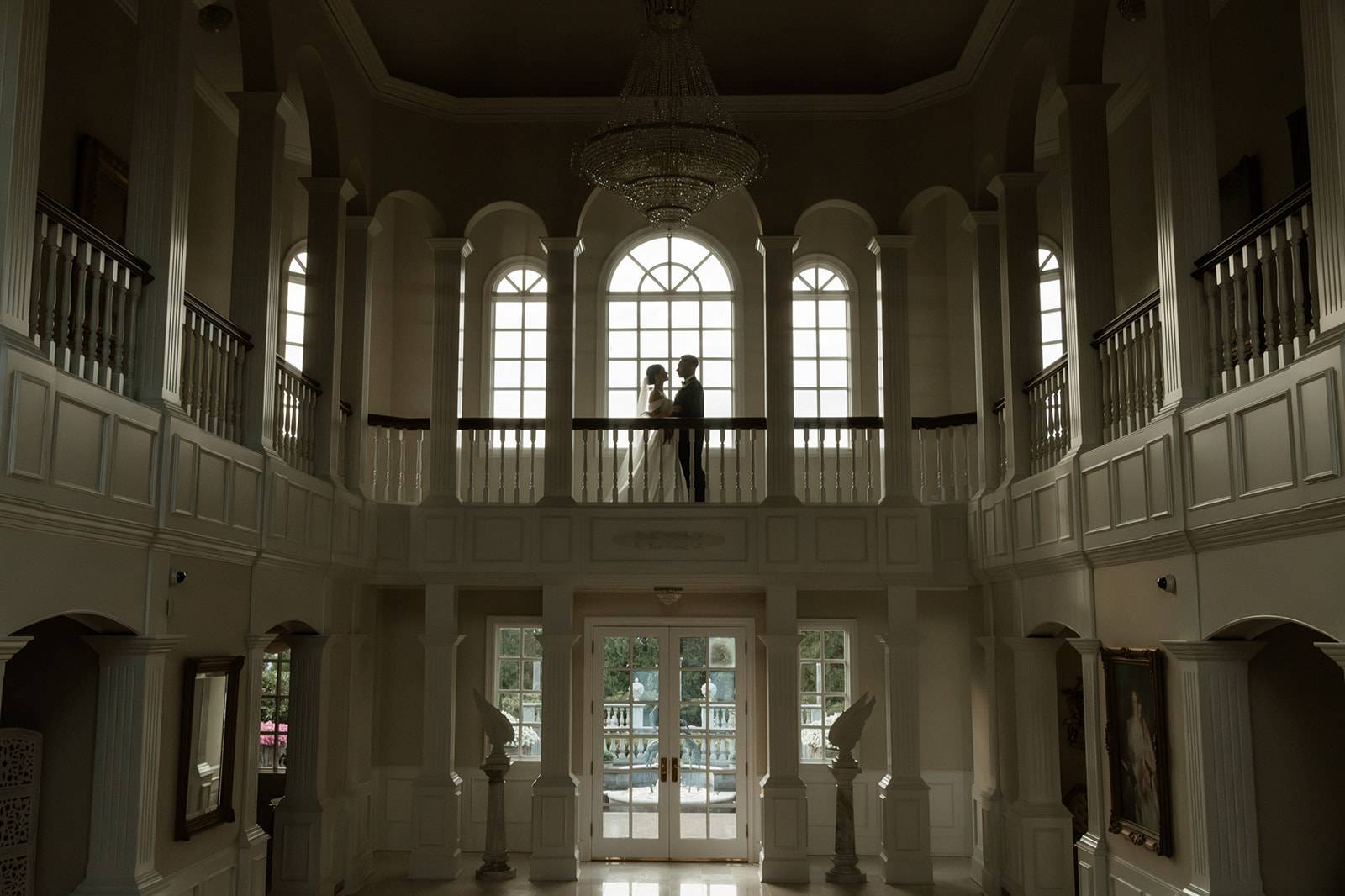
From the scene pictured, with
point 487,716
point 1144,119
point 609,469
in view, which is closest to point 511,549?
point 487,716

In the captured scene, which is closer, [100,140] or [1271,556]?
[1271,556]

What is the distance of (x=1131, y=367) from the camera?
325 inches

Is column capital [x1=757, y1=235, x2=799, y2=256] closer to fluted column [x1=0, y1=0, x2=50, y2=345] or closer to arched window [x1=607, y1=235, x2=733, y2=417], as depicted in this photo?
arched window [x1=607, y1=235, x2=733, y2=417]

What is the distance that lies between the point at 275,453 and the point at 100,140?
3.28 metres

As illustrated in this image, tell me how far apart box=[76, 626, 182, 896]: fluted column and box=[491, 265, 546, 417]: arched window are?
27.2 ft

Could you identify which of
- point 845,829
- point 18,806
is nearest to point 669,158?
point 18,806

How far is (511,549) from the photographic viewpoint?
40.3 feet

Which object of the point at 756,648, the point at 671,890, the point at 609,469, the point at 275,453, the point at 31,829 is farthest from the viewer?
the point at 609,469

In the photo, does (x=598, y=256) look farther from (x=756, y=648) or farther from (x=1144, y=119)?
(x=1144, y=119)

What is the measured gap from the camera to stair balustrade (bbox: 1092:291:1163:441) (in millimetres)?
7801

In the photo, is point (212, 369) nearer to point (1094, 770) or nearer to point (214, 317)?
point (214, 317)

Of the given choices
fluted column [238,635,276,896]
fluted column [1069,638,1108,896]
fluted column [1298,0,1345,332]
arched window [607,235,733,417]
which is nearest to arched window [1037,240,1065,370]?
arched window [607,235,733,417]

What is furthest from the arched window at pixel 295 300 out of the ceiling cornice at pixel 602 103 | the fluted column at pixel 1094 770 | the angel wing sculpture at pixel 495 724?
the fluted column at pixel 1094 770

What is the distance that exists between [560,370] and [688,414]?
1442mm
